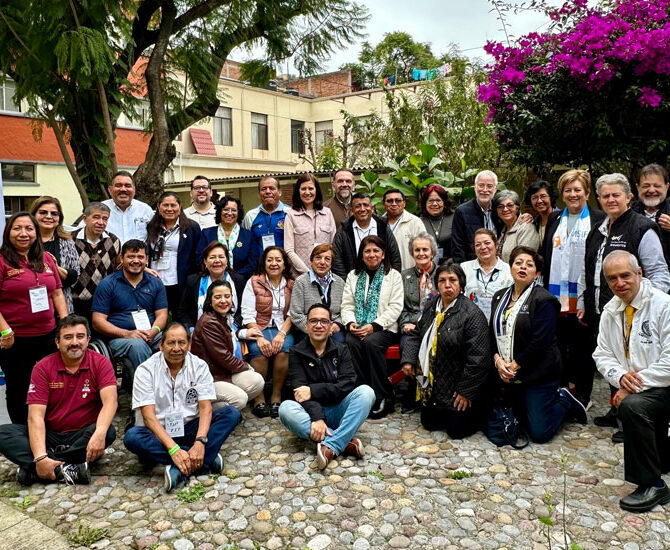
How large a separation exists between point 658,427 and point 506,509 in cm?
119

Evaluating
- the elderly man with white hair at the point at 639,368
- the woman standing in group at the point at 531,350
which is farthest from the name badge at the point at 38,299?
the elderly man with white hair at the point at 639,368

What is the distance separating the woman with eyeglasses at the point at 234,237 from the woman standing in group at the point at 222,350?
3.12 feet

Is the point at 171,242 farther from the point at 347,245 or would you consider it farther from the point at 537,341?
the point at 537,341

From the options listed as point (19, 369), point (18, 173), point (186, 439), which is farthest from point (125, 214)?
point (18, 173)

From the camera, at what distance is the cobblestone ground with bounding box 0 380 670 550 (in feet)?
10.7

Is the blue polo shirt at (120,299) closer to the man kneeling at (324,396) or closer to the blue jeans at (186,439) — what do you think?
the blue jeans at (186,439)

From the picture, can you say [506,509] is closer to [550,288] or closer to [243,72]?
[550,288]

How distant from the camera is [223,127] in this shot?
960 inches

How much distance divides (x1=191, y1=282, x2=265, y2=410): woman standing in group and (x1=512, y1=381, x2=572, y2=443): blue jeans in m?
2.19

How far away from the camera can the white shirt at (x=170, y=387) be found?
162 inches

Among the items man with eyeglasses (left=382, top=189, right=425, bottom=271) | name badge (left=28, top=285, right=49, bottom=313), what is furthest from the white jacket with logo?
name badge (left=28, top=285, right=49, bottom=313)

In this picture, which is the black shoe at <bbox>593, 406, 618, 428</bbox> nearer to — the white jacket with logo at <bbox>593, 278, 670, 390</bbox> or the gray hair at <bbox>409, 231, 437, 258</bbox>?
the white jacket with logo at <bbox>593, 278, 670, 390</bbox>

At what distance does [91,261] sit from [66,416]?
170cm

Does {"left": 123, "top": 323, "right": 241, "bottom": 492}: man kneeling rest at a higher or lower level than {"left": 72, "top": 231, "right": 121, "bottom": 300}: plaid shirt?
lower
